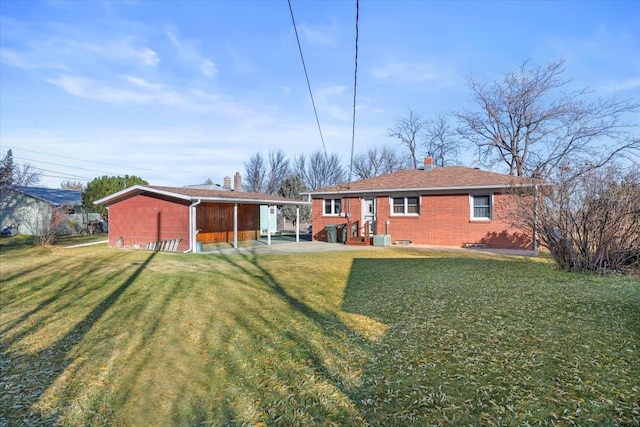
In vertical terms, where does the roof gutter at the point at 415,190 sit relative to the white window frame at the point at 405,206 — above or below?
above

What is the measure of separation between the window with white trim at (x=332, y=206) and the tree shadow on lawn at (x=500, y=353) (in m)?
11.8

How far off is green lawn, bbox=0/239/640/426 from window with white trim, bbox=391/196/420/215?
29.5 feet

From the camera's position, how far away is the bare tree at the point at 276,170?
44.3 meters

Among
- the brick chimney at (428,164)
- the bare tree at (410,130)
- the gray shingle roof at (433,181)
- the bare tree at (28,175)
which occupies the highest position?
the bare tree at (410,130)

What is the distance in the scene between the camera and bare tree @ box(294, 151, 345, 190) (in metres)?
45.2

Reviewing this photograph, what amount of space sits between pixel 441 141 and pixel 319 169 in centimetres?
1611

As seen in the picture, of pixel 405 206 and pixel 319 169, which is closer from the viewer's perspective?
pixel 405 206

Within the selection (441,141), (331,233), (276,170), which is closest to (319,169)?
(276,170)

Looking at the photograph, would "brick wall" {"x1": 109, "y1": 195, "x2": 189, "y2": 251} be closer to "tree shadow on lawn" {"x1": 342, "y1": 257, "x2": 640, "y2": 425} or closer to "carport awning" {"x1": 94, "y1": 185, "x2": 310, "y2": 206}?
"carport awning" {"x1": 94, "y1": 185, "x2": 310, "y2": 206}

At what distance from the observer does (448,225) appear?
16016 millimetres

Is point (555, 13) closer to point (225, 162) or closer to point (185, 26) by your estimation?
point (185, 26)

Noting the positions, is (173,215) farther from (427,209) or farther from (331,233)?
(427,209)

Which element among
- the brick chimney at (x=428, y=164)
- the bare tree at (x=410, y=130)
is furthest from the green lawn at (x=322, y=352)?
the bare tree at (x=410, y=130)

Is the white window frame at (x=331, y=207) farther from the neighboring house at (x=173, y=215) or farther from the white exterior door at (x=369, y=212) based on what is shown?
the neighboring house at (x=173, y=215)
